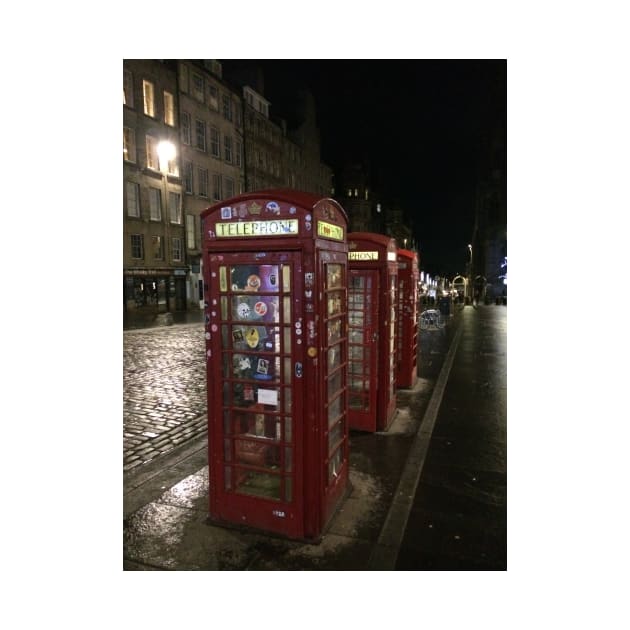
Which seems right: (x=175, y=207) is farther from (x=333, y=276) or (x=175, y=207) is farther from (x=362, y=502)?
(x=362, y=502)

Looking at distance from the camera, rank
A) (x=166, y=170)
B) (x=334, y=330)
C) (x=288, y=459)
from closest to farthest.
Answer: (x=288, y=459) < (x=334, y=330) < (x=166, y=170)

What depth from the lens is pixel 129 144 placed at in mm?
27594

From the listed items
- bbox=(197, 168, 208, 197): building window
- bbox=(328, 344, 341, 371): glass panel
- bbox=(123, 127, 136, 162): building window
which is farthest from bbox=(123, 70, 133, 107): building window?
bbox=(328, 344, 341, 371): glass panel

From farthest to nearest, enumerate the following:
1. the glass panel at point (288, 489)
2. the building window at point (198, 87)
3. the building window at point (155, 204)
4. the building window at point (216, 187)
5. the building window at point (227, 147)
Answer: the building window at point (227, 147)
the building window at point (216, 187)
the building window at point (198, 87)
the building window at point (155, 204)
the glass panel at point (288, 489)

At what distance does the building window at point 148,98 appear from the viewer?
29.0 m

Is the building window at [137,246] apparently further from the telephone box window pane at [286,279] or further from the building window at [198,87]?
the telephone box window pane at [286,279]

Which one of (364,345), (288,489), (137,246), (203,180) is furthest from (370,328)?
(203,180)

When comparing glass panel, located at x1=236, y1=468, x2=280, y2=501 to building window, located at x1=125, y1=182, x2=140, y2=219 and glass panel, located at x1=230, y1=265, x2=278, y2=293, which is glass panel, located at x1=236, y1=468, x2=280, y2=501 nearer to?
glass panel, located at x1=230, y1=265, x2=278, y2=293

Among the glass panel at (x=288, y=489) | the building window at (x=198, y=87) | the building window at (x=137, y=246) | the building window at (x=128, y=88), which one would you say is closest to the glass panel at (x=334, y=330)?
the glass panel at (x=288, y=489)

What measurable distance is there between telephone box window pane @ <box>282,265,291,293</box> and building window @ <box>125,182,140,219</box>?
89.5 ft

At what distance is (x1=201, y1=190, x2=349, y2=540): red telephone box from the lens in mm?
3877

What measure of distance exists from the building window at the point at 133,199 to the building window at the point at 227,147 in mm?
11057

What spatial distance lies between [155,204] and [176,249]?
11.6 feet

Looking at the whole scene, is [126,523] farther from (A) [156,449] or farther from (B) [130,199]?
(B) [130,199]
